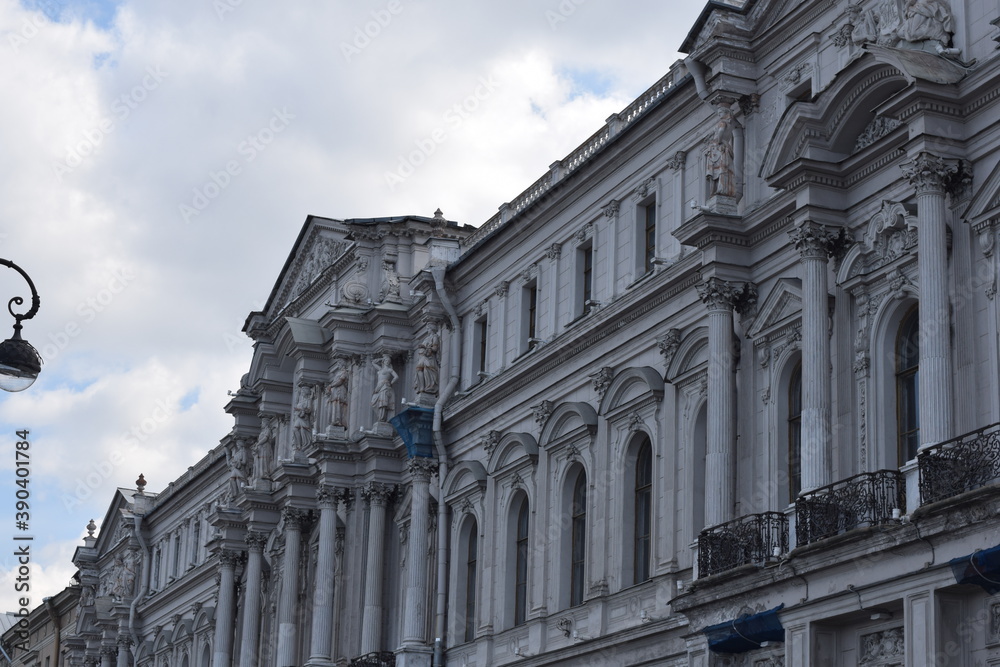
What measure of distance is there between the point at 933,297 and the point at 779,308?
4840 millimetres

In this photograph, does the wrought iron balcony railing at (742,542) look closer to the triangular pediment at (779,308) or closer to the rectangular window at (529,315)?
the triangular pediment at (779,308)

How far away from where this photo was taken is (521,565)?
117ft

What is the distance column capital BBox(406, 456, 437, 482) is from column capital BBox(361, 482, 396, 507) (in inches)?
83.7

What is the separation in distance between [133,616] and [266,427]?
1860cm

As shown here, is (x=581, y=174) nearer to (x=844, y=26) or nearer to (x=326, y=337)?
(x=844, y=26)

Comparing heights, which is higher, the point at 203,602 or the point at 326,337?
the point at 326,337

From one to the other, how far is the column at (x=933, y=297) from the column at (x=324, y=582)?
2170 cm

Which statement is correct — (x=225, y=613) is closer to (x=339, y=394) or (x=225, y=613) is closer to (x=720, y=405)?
(x=339, y=394)

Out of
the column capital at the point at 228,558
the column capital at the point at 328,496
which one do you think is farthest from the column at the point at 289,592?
the column capital at the point at 228,558

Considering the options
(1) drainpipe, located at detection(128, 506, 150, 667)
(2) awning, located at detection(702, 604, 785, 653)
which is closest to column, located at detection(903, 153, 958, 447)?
(2) awning, located at detection(702, 604, 785, 653)

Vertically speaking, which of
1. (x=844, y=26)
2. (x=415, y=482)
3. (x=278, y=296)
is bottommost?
(x=415, y=482)

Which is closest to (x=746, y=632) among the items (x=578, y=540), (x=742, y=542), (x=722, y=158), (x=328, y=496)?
(x=742, y=542)

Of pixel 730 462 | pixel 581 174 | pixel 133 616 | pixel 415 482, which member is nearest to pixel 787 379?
pixel 730 462

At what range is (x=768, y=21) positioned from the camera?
28.5 metres
